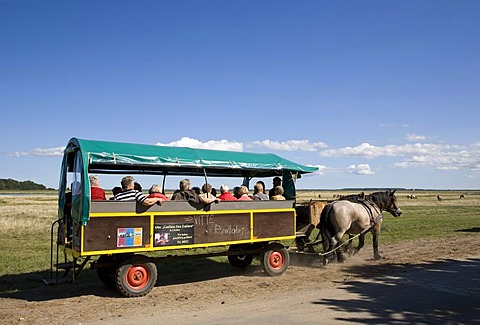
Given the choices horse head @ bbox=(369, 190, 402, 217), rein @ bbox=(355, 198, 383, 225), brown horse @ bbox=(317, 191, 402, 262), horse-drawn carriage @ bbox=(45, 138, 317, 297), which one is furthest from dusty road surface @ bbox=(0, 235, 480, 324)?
horse head @ bbox=(369, 190, 402, 217)

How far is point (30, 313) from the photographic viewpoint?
281 inches

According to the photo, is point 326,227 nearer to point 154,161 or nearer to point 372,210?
point 372,210

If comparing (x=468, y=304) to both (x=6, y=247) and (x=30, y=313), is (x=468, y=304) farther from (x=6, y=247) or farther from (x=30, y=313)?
(x=6, y=247)

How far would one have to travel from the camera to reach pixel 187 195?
345 inches

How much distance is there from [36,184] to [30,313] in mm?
175078

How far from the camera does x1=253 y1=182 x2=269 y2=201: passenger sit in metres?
10.4

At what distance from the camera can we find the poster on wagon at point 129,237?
7.82m

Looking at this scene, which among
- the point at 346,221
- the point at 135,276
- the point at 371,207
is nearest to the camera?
the point at 135,276

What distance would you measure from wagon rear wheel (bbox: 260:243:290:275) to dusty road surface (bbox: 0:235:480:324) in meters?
0.22

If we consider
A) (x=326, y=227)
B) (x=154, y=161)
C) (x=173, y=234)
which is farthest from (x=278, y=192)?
(x=154, y=161)

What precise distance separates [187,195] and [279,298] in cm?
261

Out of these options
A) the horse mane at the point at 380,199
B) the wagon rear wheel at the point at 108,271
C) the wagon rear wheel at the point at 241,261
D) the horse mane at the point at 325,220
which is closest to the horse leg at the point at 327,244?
the horse mane at the point at 325,220

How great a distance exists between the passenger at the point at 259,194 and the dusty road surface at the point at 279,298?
1.77 meters

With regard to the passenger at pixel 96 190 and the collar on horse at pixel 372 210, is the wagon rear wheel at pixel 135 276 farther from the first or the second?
the collar on horse at pixel 372 210
